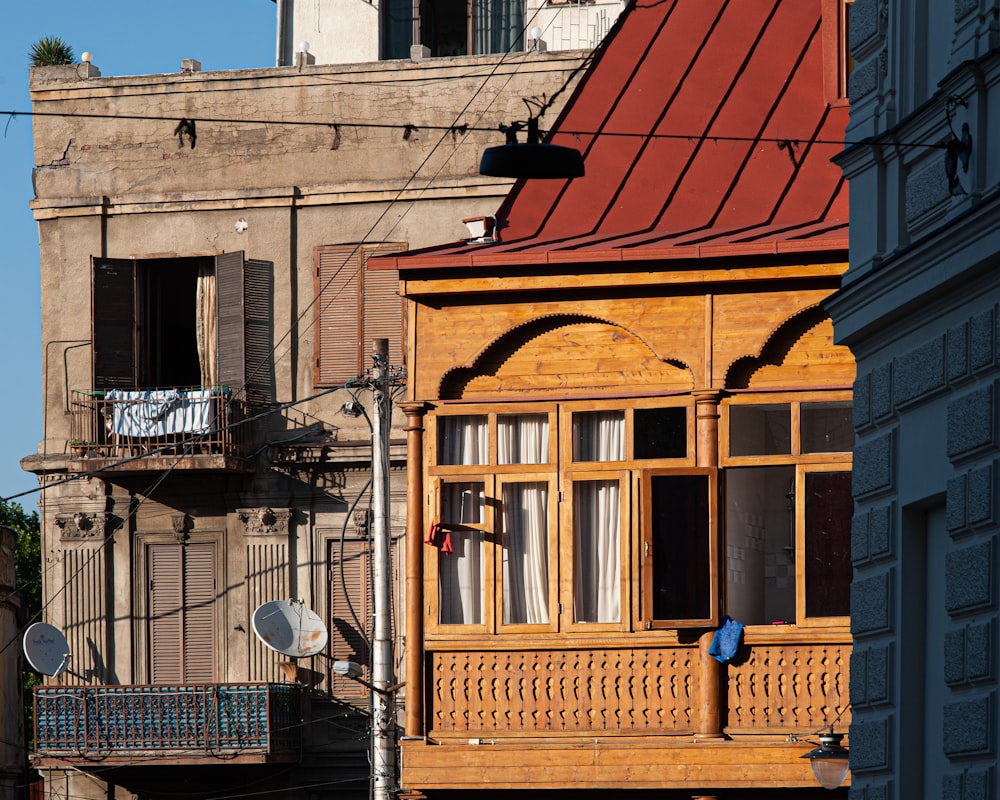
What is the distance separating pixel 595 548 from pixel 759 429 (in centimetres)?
191

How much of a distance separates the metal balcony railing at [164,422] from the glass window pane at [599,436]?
1011cm

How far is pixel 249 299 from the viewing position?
29.7 m

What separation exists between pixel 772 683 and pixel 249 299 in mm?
13111

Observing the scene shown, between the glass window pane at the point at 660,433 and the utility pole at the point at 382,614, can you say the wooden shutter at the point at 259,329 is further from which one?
the glass window pane at the point at 660,433

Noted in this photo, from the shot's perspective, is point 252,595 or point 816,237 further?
point 252,595

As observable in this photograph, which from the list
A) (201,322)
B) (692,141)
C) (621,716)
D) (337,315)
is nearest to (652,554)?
(621,716)

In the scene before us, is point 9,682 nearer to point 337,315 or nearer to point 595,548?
point 337,315

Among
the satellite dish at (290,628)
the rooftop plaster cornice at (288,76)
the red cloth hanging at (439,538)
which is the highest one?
the rooftop plaster cornice at (288,76)

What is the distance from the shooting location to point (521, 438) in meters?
19.9

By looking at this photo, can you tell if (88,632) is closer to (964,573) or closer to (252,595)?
(252,595)

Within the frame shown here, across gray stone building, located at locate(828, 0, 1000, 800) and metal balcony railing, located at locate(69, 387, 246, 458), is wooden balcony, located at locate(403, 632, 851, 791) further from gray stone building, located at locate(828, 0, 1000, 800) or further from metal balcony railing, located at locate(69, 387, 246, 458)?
metal balcony railing, located at locate(69, 387, 246, 458)

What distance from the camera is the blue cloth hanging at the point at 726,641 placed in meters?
18.6

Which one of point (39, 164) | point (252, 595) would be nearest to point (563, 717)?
point (252, 595)

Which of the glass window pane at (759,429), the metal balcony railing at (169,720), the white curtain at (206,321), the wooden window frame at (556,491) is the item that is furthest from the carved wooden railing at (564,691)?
the white curtain at (206,321)
